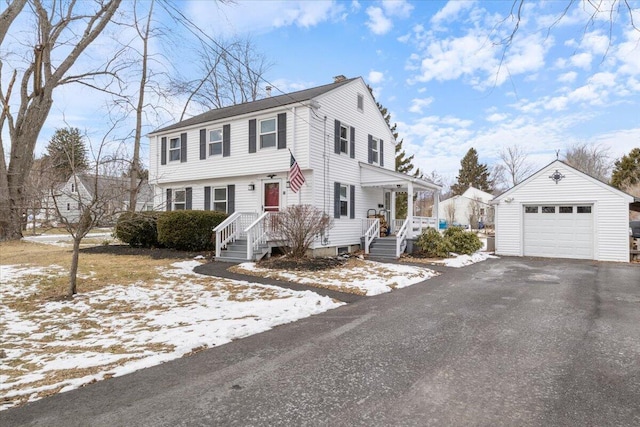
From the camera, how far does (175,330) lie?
4.78 meters

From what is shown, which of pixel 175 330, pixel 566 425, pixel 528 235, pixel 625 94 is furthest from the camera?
pixel 528 235

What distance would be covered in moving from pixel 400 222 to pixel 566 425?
1361 cm

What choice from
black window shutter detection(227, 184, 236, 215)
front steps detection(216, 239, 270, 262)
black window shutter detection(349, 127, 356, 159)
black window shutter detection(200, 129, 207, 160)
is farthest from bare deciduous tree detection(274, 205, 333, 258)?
black window shutter detection(200, 129, 207, 160)

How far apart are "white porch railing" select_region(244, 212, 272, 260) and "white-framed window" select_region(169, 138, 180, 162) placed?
6.52 meters

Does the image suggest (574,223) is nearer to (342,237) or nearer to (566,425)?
(342,237)

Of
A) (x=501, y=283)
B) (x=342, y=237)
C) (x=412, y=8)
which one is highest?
(x=412, y=8)

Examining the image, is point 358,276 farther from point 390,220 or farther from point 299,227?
point 390,220

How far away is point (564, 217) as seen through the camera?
1393 cm

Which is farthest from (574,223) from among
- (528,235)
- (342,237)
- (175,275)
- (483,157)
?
(483,157)

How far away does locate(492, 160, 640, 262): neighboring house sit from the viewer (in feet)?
42.6

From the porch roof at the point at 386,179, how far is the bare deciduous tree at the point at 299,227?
14.2 ft

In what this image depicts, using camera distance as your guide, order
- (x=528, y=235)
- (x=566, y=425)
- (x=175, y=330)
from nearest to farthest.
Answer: (x=566, y=425), (x=175, y=330), (x=528, y=235)

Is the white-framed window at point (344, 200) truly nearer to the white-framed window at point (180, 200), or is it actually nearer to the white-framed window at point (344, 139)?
the white-framed window at point (344, 139)

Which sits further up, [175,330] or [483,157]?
[483,157]
